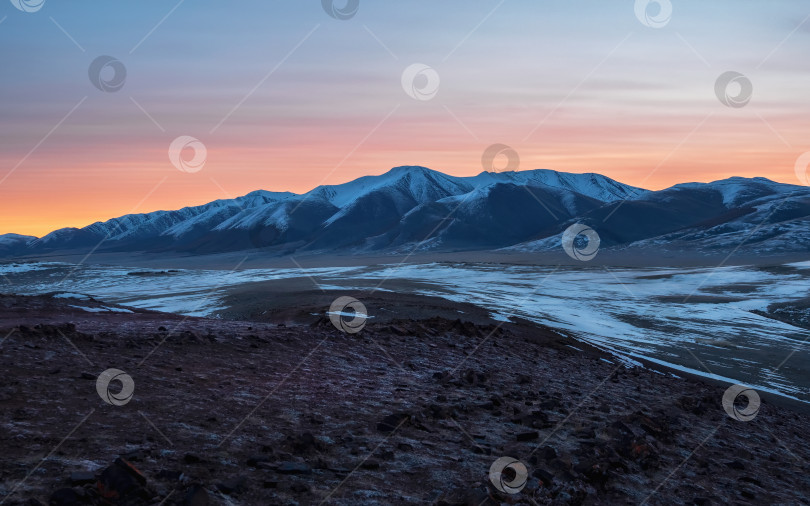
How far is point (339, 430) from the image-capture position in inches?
385

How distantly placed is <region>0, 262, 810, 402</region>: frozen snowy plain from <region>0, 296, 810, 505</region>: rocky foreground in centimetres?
784

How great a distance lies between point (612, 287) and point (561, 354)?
4982 cm

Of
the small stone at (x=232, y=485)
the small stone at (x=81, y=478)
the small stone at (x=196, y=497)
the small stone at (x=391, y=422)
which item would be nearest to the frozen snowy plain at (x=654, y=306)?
the small stone at (x=391, y=422)

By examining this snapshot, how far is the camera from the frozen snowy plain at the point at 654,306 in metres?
28.1

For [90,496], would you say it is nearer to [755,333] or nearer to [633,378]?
[633,378]

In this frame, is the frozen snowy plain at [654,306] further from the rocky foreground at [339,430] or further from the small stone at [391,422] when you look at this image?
the small stone at [391,422]

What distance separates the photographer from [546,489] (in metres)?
8.22

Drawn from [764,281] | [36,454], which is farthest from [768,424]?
[764,281]

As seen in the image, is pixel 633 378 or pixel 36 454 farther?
pixel 633 378

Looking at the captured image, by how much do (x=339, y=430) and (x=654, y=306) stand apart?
1850 inches

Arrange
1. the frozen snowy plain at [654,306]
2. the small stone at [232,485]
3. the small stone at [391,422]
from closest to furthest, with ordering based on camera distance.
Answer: the small stone at [232,485], the small stone at [391,422], the frozen snowy plain at [654,306]

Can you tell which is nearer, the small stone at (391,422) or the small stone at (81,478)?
the small stone at (81,478)

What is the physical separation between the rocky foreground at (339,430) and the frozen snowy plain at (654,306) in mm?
7840

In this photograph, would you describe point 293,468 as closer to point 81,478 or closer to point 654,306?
point 81,478
